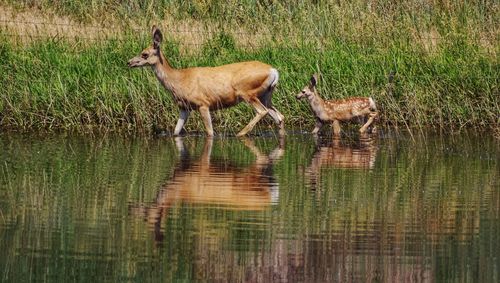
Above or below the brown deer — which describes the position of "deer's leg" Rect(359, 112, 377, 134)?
below

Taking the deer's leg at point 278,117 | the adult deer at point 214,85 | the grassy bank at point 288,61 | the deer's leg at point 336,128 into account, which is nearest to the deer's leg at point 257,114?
the adult deer at point 214,85

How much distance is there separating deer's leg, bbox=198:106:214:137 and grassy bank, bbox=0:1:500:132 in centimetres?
64

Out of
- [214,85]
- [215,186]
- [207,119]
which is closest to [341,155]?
[207,119]

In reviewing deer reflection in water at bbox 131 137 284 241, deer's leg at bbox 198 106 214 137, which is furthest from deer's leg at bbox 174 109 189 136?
deer reflection in water at bbox 131 137 284 241

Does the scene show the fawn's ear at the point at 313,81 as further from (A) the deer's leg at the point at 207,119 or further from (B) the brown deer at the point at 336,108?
(A) the deer's leg at the point at 207,119

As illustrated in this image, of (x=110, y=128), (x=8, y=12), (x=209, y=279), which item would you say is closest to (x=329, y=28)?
(x=110, y=128)

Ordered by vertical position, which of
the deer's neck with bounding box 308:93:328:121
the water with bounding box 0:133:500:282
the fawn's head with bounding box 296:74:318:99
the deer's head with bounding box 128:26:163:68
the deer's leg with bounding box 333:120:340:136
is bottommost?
the water with bounding box 0:133:500:282

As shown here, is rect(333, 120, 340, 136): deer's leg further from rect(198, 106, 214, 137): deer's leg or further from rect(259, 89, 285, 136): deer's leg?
rect(198, 106, 214, 137): deer's leg

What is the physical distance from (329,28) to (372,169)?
6.75 m

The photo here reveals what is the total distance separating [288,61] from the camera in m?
20.8

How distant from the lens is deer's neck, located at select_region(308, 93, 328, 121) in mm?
19484

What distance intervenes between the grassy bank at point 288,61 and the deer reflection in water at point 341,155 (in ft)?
3.74

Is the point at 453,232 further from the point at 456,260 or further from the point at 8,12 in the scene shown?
the point at 8,12

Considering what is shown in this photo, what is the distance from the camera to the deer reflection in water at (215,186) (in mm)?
12008
